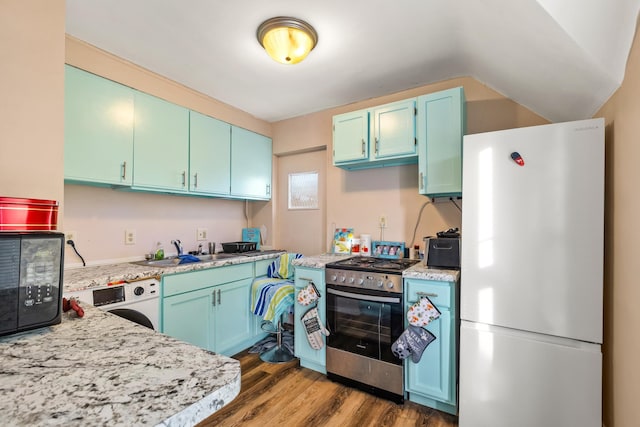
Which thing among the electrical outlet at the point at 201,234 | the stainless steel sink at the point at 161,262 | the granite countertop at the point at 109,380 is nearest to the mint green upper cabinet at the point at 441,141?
the granite countertop at the point at 109,380

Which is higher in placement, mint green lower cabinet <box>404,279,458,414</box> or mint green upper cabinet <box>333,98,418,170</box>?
mint green upper cabinet <box>333,98,418,170</box>

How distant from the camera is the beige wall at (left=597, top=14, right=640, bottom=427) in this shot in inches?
46.3

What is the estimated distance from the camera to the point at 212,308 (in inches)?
95.5

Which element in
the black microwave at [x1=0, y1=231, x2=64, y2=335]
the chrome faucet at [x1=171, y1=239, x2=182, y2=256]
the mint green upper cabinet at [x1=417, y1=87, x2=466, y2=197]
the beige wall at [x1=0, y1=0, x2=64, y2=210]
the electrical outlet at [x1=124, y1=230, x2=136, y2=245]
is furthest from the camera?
Answer: the chrome faucet at [x1=171, y1=239, x2=182, y2=256]

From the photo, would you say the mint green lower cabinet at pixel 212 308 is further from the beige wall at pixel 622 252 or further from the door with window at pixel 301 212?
the beige wall at pixel 622 252

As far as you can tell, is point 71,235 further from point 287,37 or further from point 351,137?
point 351,137

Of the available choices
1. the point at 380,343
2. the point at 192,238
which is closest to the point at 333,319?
the point at 380,343

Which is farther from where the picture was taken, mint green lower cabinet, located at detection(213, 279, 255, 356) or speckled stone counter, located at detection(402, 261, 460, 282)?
mint green lower cabinet, located at detection(213, 279, 255, 356)

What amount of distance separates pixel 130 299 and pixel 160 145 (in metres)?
1.23

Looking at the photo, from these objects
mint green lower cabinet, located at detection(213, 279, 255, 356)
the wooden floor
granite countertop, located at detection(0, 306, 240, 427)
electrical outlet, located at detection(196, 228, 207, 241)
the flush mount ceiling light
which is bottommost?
the wooden floor

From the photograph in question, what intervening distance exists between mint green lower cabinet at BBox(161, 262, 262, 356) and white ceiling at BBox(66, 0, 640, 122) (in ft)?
5.45

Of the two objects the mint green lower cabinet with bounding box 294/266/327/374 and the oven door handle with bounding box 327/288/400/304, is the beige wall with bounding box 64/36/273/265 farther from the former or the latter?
the oven door handle with bounding box 327/288/400/304

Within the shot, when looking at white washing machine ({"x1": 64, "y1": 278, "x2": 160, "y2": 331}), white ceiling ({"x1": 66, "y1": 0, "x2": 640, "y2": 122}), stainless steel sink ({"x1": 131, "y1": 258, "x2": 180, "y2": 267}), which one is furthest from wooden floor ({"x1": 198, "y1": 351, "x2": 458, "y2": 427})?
white ceiling ({"x1": 66, "y1": 0, "x2": 640, "y2": 122})

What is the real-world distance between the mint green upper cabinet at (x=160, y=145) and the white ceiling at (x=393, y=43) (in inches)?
12.3
